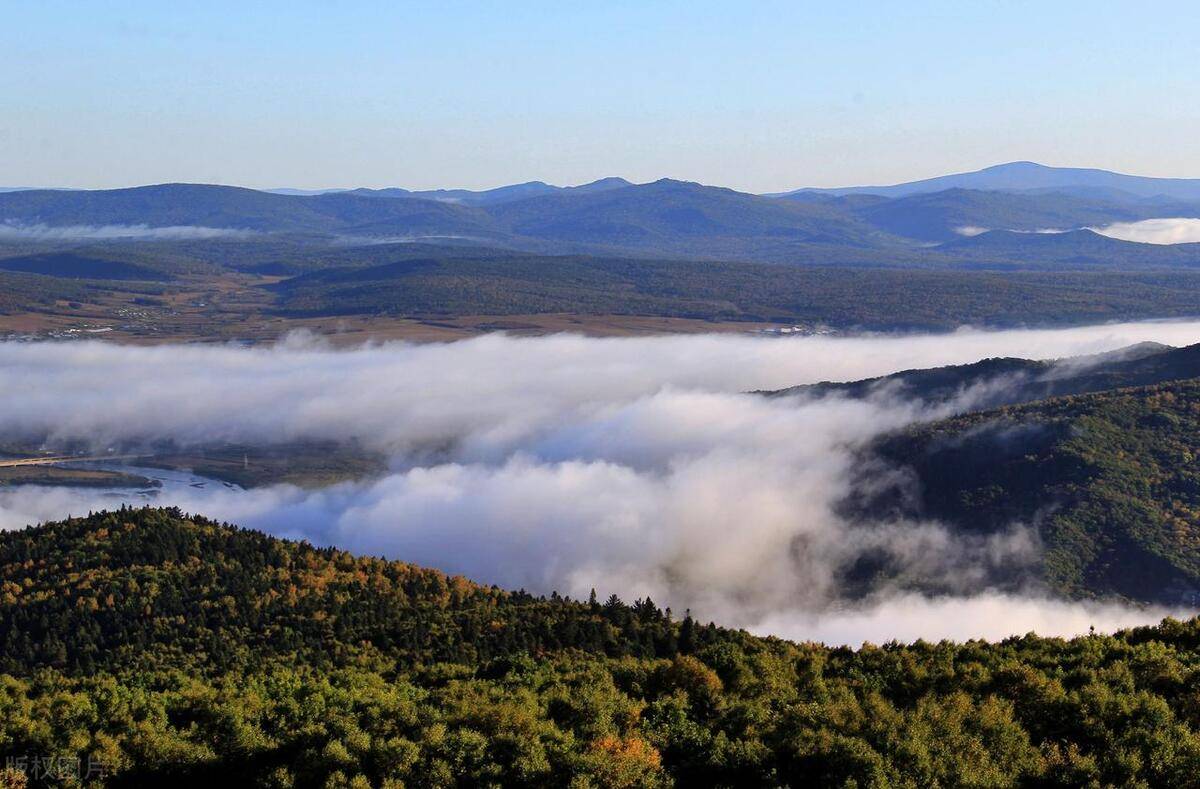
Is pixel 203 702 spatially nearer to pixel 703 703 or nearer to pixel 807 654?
pixel 703 703

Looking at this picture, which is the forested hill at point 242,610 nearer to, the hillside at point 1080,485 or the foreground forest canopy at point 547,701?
the foreground forest canopy at point 547,701

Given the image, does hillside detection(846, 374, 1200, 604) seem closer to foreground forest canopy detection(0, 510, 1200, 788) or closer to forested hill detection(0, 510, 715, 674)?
forested hill detection(0, 510, 715, 674)

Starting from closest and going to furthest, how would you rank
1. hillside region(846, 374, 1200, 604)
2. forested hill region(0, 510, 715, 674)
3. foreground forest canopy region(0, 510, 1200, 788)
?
foreground forest canopy region(0, 510, 1200, 788) → forested hill region(0, 510, 715, 674) → hillside region(846, 374, 1200, 604)

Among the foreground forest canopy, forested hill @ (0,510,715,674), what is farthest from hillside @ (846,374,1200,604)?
the foreground forest canopy

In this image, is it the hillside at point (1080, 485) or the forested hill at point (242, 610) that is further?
the hillside at point (1080, 485)

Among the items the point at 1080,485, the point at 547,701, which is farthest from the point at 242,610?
the point at 1080,485

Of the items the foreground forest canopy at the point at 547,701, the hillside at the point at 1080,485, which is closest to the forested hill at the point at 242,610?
the foreground forest canopy at the point at 547,701

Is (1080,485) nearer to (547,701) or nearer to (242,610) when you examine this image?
(242,610)
